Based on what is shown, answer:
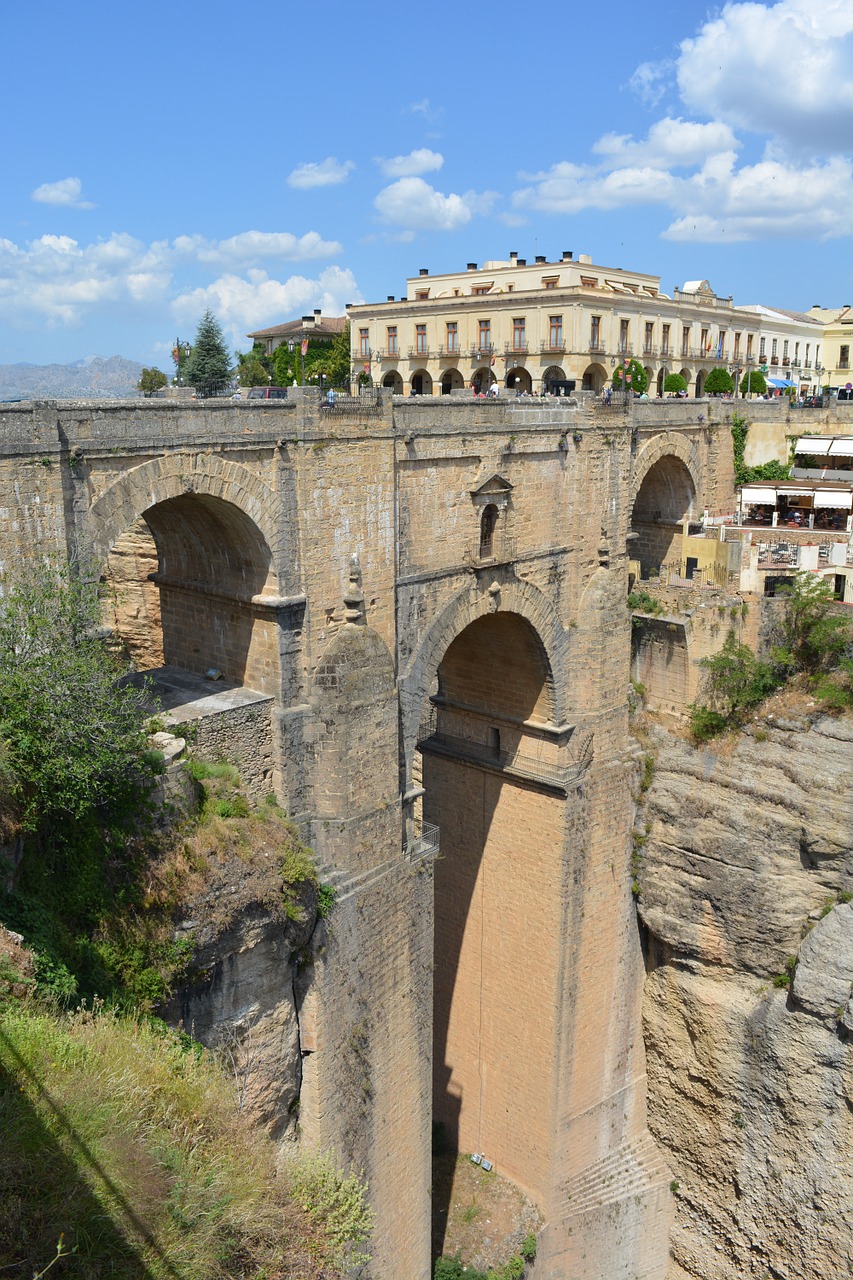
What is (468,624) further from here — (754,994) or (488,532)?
(754,994)

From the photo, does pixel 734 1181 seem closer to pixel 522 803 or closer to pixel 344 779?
pixel 522 803

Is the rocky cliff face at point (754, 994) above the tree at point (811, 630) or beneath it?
beneath

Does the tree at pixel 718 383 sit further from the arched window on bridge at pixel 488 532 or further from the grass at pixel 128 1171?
the grass at pixel 128 1171

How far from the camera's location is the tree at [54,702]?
1066 cm

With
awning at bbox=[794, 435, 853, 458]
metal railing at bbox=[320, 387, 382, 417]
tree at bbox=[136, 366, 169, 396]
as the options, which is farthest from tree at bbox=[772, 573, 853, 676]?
tree at bbox=[136, 366, 169, 396]

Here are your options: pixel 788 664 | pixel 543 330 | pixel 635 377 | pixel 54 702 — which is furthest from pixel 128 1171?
pixel 543 330

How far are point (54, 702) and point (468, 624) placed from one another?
8.13 meters

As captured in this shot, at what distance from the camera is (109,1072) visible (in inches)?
338

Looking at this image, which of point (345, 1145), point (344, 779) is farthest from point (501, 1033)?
point (344, 779)

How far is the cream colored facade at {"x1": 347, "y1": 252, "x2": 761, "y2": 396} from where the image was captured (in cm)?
3900

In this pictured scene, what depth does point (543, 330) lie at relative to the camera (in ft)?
129

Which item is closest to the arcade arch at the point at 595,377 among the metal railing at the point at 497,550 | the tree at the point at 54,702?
the metal railing at the point at 497,550

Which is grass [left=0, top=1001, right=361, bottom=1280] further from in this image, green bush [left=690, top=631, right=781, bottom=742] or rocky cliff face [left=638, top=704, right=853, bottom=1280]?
green bush [left=690, top=631, right=781, bottom=742]

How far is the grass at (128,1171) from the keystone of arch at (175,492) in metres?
5.24
